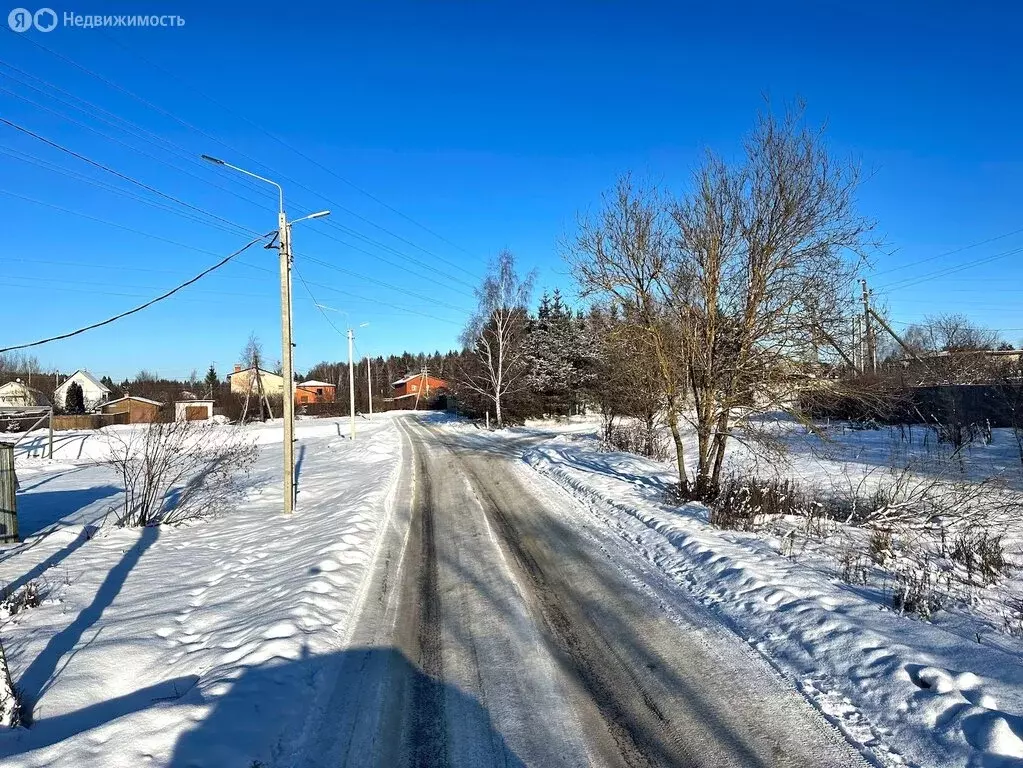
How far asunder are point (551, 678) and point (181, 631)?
12.8 ft

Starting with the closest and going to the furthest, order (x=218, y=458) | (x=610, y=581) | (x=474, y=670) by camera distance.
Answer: (x=474, y=670)
(x=610, y=581)
(x=218, y=458)

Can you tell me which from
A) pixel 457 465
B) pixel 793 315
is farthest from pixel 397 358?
pixel 793 315

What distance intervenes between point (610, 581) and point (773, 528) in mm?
3733

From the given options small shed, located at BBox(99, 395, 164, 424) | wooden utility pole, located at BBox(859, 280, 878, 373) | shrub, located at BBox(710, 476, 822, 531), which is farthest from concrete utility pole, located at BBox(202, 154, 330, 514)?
small shed, located at BBox(99, 395, 164, 424)

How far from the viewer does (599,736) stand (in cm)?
379

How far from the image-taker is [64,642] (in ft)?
17.9

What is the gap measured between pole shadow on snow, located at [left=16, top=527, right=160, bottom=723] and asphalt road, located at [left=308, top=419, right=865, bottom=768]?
94.1 inches

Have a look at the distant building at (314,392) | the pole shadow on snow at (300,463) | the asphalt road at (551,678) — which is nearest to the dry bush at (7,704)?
the asphalt road at (551,678)

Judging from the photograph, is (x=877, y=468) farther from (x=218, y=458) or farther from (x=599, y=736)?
(x=218, y=458)

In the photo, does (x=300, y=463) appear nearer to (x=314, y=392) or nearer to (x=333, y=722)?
(x=333, y=722)

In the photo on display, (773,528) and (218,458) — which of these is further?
(218,458)

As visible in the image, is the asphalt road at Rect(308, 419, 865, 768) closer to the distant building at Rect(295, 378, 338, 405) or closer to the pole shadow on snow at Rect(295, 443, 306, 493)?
the pole shadow on snow at Rect(295, 443, 306, 493)

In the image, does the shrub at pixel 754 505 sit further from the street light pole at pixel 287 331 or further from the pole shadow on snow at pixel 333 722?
the street light pole at pixel 287 331

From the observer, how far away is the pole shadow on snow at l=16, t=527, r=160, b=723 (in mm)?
4473
